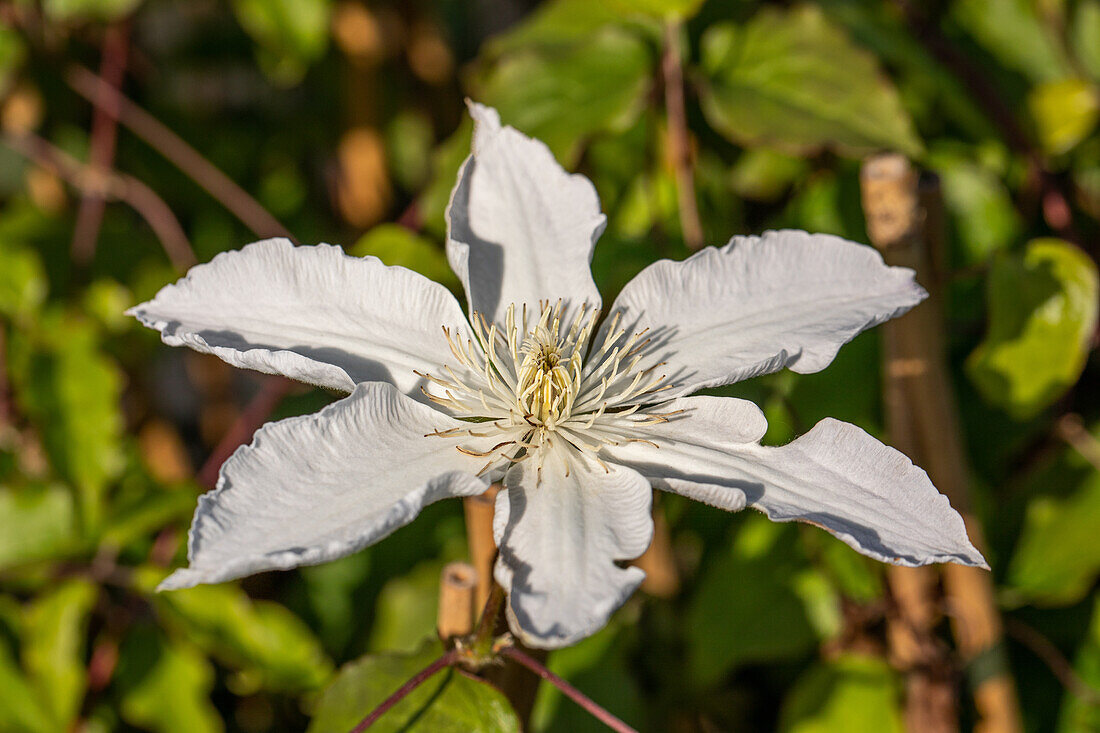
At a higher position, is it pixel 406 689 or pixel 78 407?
pixel 406 689

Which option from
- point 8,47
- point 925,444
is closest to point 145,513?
point 8,47

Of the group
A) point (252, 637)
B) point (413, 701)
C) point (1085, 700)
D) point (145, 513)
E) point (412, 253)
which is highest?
point (412, 253)

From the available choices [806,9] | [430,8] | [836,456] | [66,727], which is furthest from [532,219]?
[430,8]

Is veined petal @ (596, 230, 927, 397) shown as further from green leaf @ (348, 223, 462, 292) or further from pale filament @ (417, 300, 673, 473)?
green leaf @ (348, 223, 462, 292)

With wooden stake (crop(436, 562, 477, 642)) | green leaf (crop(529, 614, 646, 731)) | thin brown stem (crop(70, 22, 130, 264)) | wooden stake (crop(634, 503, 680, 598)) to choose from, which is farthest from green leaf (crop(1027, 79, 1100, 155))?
thin brown stem (crop(70, 22, 130, 264))

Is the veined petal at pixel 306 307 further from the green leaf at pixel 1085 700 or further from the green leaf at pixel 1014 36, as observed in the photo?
the green leaf at pixel 1014 36

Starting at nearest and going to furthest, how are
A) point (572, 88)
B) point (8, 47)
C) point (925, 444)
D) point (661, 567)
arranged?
point (925, 444)
point (572, 88)
point (661, 567)
point (8, 47)

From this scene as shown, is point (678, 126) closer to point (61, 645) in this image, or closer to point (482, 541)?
point (482, 541)
